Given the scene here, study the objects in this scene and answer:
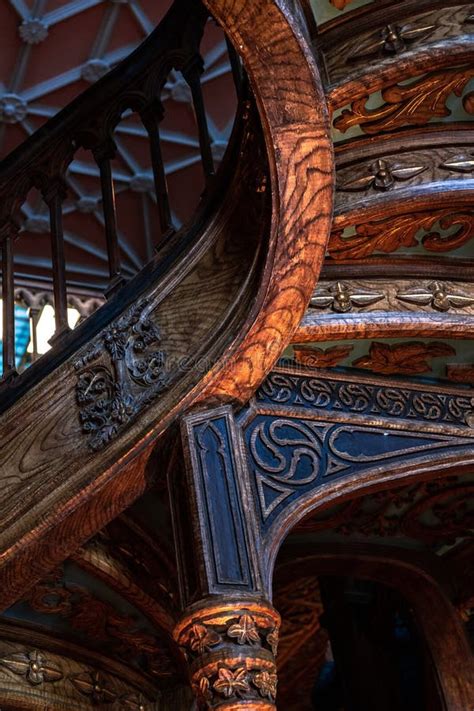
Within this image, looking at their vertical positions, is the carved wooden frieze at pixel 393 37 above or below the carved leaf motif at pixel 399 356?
above

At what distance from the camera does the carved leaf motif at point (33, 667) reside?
16.9 feet

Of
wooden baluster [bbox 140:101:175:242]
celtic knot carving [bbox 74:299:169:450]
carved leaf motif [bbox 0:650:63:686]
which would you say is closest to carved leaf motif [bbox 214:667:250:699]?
celtic knot carving [bbox 74:299:169:450]

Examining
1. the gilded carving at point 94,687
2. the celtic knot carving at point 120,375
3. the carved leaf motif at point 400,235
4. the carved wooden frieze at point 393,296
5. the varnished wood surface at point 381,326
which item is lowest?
the gilded carving at point 94,687

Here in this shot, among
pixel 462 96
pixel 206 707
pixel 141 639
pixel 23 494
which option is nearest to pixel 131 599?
pixel 141 639

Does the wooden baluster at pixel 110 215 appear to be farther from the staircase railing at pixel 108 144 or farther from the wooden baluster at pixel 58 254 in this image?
the wooden baluster at pixel 58 254

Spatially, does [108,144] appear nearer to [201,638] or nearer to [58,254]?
[58,254]

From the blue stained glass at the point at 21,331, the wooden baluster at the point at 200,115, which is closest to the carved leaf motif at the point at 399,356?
the wooden baluster at the point at 200,115

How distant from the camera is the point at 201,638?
129 inches

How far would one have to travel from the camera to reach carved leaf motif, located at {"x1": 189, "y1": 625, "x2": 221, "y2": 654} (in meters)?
3.27

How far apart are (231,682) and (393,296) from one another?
68.8 inches

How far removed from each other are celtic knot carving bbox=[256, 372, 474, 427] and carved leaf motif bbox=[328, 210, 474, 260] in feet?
1.71

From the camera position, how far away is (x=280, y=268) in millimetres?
3660

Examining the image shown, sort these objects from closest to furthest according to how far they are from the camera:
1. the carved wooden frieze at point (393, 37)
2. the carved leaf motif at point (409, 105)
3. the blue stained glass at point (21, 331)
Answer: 1. the carved wooden frieze at point (393, 37)
2. the carved leaf motif at point (409, 105)
3. the blue stained glass at point (21, 331)

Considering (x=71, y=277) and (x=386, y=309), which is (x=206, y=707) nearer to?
(x=386, y=309)
